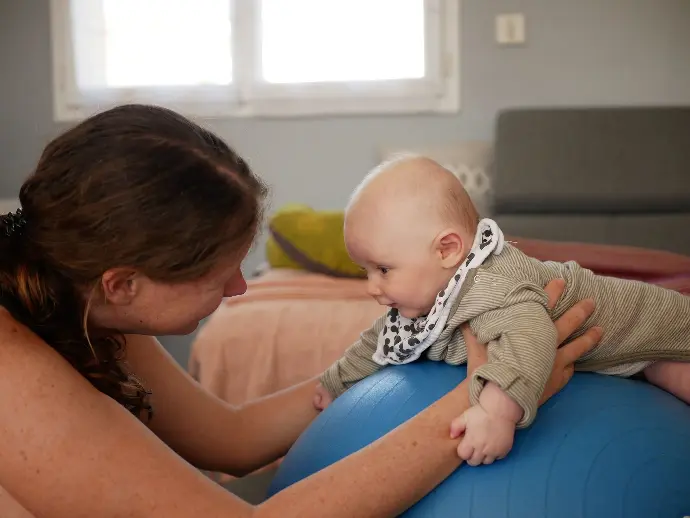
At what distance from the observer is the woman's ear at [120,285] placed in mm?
957

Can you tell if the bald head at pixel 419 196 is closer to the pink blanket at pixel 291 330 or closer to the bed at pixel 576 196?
the pink blanket at pixel 291 330

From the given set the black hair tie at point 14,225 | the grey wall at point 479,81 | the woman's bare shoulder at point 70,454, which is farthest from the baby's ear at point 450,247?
the grey wall at point 479,81

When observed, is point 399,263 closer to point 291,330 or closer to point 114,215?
point 114,215

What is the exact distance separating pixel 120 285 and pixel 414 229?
0.42 metres

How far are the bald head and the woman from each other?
18cm

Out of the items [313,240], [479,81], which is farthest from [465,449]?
[479,81]

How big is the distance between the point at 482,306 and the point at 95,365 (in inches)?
20.8

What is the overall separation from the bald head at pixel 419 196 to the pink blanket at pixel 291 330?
3.59 ft

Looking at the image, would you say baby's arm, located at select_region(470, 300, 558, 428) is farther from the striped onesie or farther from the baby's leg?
the baby's leg

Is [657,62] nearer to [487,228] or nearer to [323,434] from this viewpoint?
[487,228]

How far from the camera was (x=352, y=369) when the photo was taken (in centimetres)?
129

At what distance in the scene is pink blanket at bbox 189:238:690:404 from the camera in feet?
7.25

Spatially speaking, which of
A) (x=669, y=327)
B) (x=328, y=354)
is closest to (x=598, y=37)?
(x=328, y=354)

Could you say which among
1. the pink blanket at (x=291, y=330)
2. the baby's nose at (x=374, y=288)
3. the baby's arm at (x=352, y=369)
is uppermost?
the baby's nose at (x=374, y=288)
